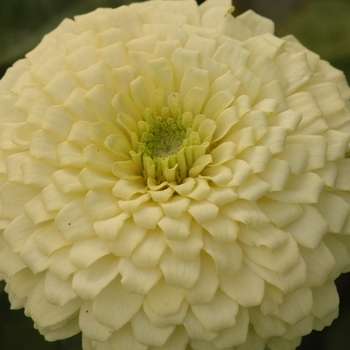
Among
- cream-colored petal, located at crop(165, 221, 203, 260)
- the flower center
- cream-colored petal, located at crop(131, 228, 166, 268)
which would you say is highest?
cream-colored petal, located at crop(165, 221, 203, 260)

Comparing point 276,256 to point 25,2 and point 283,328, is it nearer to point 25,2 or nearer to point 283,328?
point 283,328

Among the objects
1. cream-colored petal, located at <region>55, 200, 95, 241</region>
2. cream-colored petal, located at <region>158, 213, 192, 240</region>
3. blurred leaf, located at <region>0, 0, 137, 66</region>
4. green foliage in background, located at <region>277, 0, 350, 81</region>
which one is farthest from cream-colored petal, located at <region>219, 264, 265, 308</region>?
blurred leaf, located at <region>0, 0, 137, 66</region>

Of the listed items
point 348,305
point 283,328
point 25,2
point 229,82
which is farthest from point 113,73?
point 348,305

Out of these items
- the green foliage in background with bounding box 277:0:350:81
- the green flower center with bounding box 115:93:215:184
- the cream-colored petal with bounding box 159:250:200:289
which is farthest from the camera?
the green foliage in background with bounding box 277:0:350:81

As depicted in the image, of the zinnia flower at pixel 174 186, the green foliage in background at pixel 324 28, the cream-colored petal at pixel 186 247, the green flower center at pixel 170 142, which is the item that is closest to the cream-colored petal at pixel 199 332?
the zinnia flower at pixel 174 186

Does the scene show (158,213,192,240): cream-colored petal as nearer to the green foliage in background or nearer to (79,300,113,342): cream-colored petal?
(79,300,113,342): cream-colored petal

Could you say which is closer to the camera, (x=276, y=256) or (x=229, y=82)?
(x=276, y=256)

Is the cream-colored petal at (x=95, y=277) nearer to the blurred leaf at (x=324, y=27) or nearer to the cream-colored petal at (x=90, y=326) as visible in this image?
the cream-colored petal at (x=90, y=326)

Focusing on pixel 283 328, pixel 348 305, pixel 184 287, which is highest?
pixel 184 287
